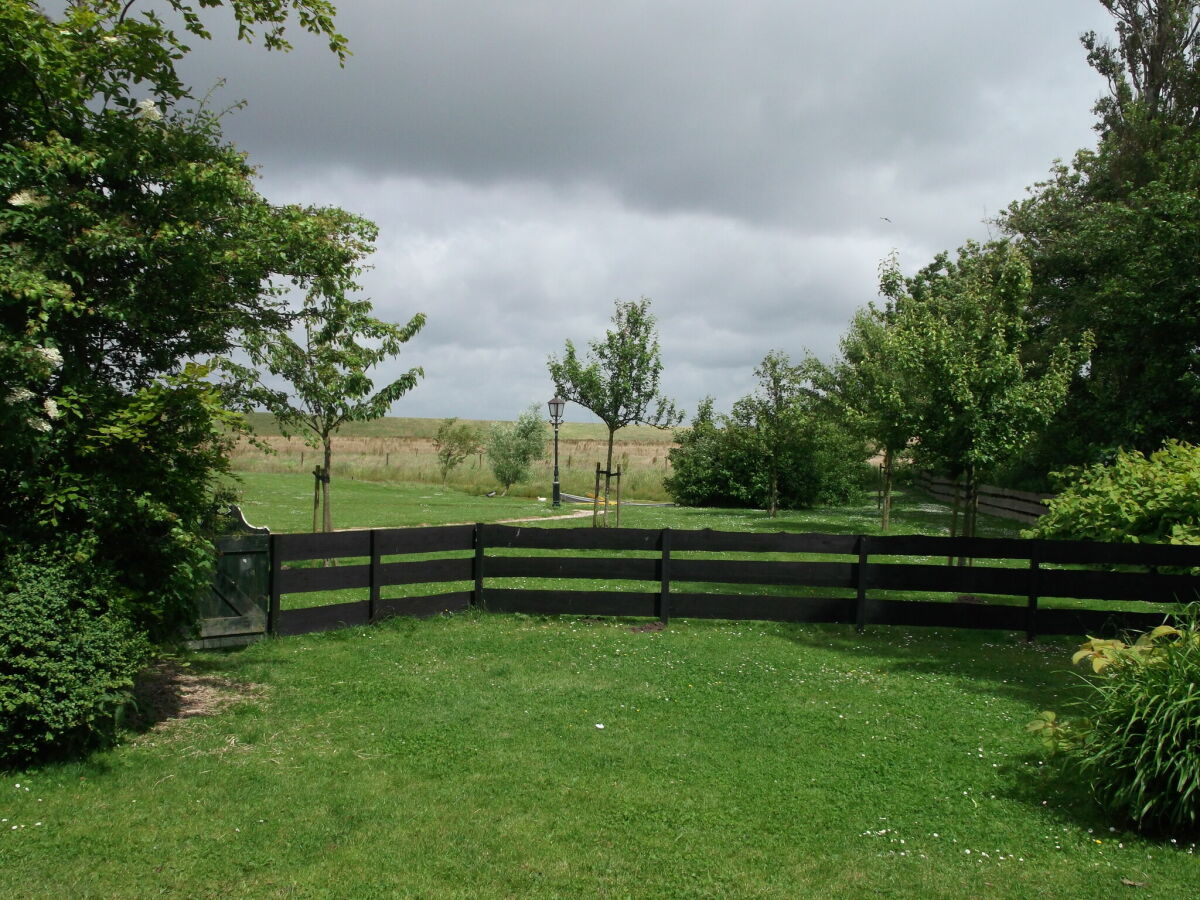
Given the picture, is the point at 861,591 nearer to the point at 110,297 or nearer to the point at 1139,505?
the point at 1139,505

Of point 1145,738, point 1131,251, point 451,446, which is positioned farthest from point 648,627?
point 451,446

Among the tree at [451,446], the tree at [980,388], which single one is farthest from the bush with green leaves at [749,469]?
the tree at [980,388]

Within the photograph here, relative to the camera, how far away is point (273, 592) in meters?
9.79

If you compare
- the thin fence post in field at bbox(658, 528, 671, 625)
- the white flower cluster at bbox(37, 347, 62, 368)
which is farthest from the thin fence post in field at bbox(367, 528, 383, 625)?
the white flower cluster at bbox(37, 347, 62, 368)

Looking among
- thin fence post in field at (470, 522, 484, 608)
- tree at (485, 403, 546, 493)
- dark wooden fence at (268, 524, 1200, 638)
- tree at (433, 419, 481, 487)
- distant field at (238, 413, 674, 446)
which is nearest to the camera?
dark wooden fence at (268, 524, 1200, 638)

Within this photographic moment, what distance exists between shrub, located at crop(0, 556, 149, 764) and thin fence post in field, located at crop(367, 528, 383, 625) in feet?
13.7

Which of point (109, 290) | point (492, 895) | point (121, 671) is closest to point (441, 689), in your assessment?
point (121, 671)

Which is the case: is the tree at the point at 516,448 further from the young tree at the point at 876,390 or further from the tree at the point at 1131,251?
the tree at the point at 1131,251

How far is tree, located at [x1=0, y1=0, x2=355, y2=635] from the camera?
624 cm

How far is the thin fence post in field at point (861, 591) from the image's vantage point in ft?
35.4

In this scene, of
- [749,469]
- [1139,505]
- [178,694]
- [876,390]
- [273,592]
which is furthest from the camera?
[749,469]

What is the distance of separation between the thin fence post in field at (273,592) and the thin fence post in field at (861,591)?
21.8 feet

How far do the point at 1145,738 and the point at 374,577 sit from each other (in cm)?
789

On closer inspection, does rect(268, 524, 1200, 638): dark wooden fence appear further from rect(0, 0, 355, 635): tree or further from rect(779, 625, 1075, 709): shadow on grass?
rect(0, 0, 355, 635): tree
